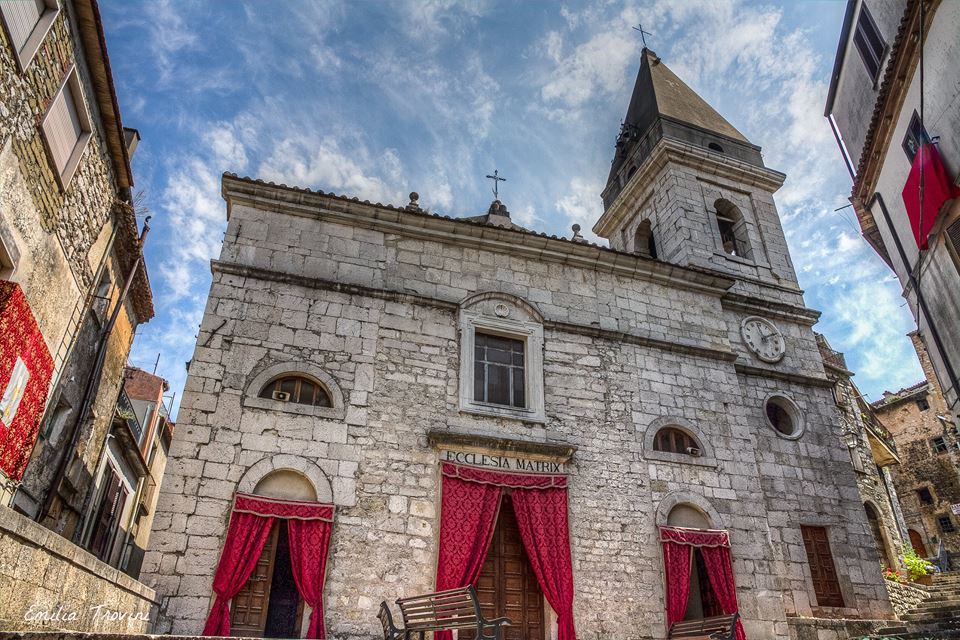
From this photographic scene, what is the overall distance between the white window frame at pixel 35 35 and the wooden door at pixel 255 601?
6.33 metres

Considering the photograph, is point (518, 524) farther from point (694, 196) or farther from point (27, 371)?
point (694, 196)

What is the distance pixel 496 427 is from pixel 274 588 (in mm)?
3969

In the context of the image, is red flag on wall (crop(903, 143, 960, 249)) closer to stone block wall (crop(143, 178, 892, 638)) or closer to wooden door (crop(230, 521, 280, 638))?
stone block wall (crop(143, 178, 892, 638))

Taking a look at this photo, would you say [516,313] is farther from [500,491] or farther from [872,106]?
[872,106]

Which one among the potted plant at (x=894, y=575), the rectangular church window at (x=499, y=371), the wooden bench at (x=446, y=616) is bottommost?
the wooden bench at (x=446, y=616)

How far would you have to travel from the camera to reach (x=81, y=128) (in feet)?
29.3

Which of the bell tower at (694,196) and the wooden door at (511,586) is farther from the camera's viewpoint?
the bell tower at (694,196)

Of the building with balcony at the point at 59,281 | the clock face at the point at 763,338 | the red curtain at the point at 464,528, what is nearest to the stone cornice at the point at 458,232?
the clock face at the point at 763,338

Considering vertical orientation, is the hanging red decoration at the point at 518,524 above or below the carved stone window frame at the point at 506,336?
below

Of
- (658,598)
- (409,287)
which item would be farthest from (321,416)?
(658,598)

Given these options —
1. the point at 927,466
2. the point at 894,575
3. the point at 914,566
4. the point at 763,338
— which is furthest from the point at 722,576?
the point at 927,466

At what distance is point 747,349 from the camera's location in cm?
1322

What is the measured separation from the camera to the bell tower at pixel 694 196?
15.2 m

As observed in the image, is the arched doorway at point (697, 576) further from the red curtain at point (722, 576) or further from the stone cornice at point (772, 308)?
the stone cornice at point (772, 308)
